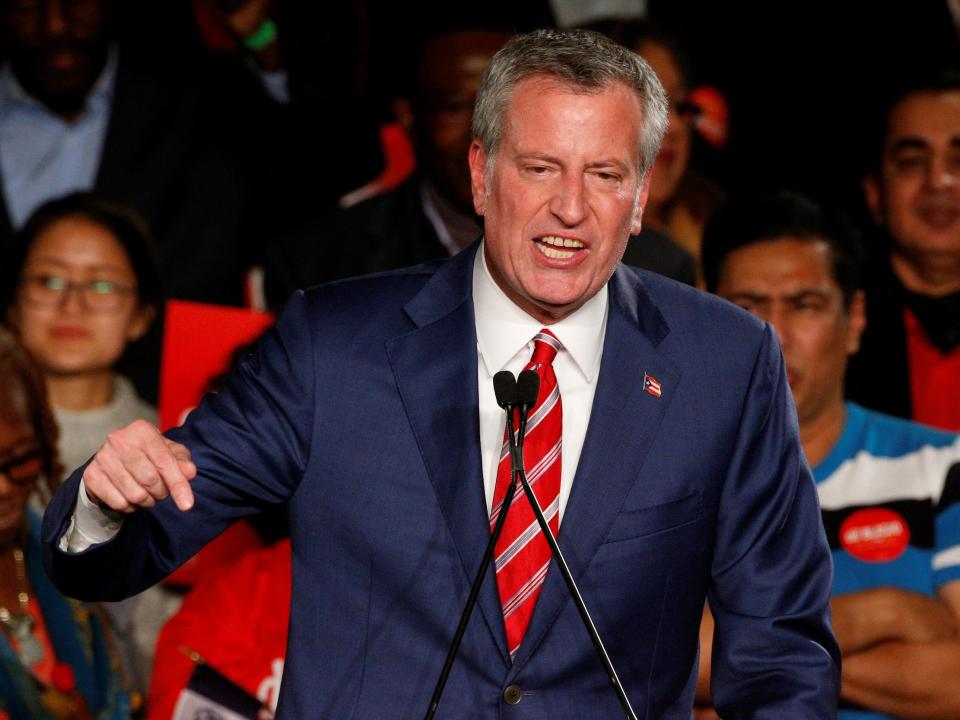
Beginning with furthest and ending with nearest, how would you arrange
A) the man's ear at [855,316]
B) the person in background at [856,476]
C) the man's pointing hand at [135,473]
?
the man's ear at [855,316] < the person in background at [856,476] < the man's pointing hand at [135,473]

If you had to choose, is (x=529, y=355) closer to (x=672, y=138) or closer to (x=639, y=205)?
(x=639, y=205)

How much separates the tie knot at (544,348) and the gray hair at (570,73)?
0.24 meters

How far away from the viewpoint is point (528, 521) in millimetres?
1800

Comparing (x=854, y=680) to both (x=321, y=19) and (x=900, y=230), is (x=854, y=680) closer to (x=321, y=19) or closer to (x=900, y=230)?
(x=900, y=230)

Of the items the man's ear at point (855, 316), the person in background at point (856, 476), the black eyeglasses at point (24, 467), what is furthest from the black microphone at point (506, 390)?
the man's ear at point (855, 316)

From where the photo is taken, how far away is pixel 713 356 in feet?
6.24

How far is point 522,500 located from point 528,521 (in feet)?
0.09

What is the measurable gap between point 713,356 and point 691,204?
7.51 feet

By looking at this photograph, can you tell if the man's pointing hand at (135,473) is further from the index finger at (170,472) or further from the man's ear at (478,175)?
the man's ear at (478,175)

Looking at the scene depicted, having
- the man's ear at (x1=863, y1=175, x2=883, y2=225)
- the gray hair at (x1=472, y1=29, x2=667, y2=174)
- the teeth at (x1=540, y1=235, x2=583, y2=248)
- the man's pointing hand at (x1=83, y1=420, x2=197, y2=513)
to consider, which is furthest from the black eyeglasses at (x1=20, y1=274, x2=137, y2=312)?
the man's pointing hand at (x1=83, y1=420, x2=197, y2=513)

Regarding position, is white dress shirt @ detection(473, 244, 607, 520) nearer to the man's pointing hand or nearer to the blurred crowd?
the man's pointing hand

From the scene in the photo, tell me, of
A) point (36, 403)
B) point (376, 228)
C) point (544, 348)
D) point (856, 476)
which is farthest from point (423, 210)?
point (544, 348)

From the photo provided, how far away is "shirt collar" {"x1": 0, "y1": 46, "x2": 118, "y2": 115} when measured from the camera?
159 inches

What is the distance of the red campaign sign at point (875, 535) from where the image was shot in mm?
3119
